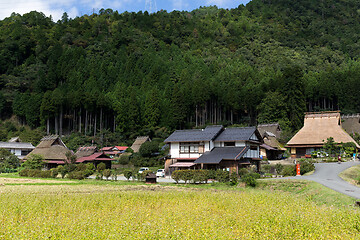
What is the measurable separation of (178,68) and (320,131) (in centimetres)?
4424

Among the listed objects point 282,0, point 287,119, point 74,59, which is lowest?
point 287,119

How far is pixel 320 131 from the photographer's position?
136ft

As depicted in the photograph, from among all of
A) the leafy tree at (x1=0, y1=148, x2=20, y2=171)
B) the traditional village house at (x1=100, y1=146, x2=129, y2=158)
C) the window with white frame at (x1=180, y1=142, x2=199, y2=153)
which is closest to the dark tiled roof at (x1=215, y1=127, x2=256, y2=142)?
the window with white frame at (x1=180, y1=142, x2=199, y2=153)

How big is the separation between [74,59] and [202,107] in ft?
130

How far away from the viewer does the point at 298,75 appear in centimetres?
5672

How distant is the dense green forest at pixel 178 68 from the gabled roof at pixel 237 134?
19.4 meters

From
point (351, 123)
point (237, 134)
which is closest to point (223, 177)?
point (237, 134)

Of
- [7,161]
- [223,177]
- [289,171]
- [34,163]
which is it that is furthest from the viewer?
[7,161]

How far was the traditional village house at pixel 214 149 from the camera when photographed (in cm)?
3134

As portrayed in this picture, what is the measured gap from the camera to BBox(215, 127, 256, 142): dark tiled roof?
109 feet

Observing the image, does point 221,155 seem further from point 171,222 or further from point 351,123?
point 351,123

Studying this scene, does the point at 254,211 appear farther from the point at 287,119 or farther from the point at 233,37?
the point at 233,37

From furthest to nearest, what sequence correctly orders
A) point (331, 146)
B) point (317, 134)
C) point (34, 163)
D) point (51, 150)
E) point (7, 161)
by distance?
point (51, 150), point (7, 161), point (317, 134), point (34, 163), point (331, 146)

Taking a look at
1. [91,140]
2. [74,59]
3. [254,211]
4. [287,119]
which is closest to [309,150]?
[287,119]
